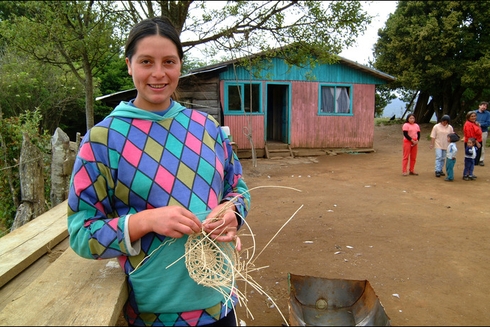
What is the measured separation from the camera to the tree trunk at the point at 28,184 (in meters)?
4.24

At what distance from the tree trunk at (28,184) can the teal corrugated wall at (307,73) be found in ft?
31.2

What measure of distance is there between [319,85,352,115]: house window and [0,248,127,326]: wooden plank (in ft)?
44.8

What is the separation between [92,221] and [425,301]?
3283 millimetres

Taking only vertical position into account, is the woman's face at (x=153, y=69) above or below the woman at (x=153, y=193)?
above

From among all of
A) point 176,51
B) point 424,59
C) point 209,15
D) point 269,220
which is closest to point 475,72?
point 424,59

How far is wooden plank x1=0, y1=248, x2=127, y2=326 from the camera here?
118 centimetres

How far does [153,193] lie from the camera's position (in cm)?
131

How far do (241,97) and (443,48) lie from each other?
444 inches

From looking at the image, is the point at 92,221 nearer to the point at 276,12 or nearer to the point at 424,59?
the point at 276,12

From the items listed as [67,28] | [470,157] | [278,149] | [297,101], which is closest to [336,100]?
[297,101]

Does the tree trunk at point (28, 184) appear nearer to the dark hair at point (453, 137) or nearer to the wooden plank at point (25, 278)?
the wooden plank at point (25, 278)

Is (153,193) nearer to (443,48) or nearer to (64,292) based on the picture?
(64,292)

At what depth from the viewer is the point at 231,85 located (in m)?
13.4

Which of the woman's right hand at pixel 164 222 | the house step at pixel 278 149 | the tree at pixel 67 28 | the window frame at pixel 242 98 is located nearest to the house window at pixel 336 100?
the house step at pixel 278 149
